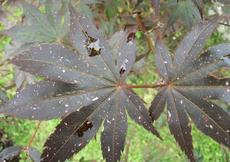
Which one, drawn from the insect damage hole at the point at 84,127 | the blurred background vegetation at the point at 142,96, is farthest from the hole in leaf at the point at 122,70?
the blurred background vegetation at the point at 142,96

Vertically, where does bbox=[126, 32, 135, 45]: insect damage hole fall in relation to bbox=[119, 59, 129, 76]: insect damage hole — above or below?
above

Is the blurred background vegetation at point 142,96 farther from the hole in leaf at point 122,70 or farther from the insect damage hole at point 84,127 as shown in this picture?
the insect damage hole at point 84,127

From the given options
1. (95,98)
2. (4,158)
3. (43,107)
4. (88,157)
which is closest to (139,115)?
(95,98)

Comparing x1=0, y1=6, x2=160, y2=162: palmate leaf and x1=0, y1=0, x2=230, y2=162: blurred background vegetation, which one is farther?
x1=0, y1=0, x2=230, y2=162: blurred background vegetation

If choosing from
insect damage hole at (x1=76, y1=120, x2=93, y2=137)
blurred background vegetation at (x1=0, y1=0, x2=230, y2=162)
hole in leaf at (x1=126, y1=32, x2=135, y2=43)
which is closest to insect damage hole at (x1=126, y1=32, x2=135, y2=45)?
hole in leaf at (x1=126, y1=32, x2=135, y2=43)

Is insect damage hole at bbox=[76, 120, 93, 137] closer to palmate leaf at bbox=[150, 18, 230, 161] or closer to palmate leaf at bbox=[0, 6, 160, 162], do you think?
palmate leaf at bbox=[0, 6, 160, 162]

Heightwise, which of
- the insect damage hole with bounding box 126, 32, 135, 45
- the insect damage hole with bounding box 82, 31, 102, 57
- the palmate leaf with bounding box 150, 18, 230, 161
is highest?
the insect damage hole with bounding box 82, 31, 102, 57

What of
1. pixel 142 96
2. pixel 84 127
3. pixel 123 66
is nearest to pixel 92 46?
pixel 123 66
